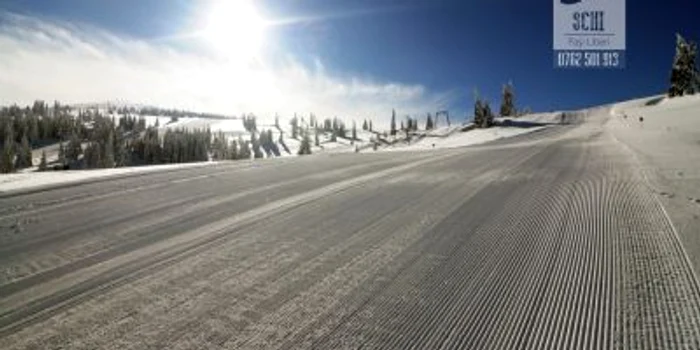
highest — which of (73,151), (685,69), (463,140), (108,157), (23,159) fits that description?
(685,69)

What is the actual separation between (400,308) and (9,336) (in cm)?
260

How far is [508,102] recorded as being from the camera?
119 m

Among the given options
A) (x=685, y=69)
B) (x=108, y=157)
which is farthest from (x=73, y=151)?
(x=685, y=69)

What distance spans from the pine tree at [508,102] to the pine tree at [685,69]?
3643cm

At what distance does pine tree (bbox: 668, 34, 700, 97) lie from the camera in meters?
82.8

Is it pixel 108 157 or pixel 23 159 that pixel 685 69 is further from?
pixel 23 159

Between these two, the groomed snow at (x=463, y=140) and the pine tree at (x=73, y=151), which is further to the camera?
the pine tree at (x=73, y=151)

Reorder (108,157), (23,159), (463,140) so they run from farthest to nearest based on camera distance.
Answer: (23,159) < (108,157) < (463,140)

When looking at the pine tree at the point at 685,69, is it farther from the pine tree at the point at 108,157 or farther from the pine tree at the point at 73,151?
the pine tree at the point at 73,151

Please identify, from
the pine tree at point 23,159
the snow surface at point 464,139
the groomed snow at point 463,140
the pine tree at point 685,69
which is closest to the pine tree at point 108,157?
the pine tree at point 23,159

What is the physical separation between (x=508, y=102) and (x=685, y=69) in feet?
130

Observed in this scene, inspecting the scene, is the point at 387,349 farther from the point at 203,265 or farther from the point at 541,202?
the point at 541,202

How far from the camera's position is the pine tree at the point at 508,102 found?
118750mm

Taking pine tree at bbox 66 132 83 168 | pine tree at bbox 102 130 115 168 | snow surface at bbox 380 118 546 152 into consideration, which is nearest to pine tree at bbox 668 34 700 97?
snow surface at bbox 380 118 546 152
